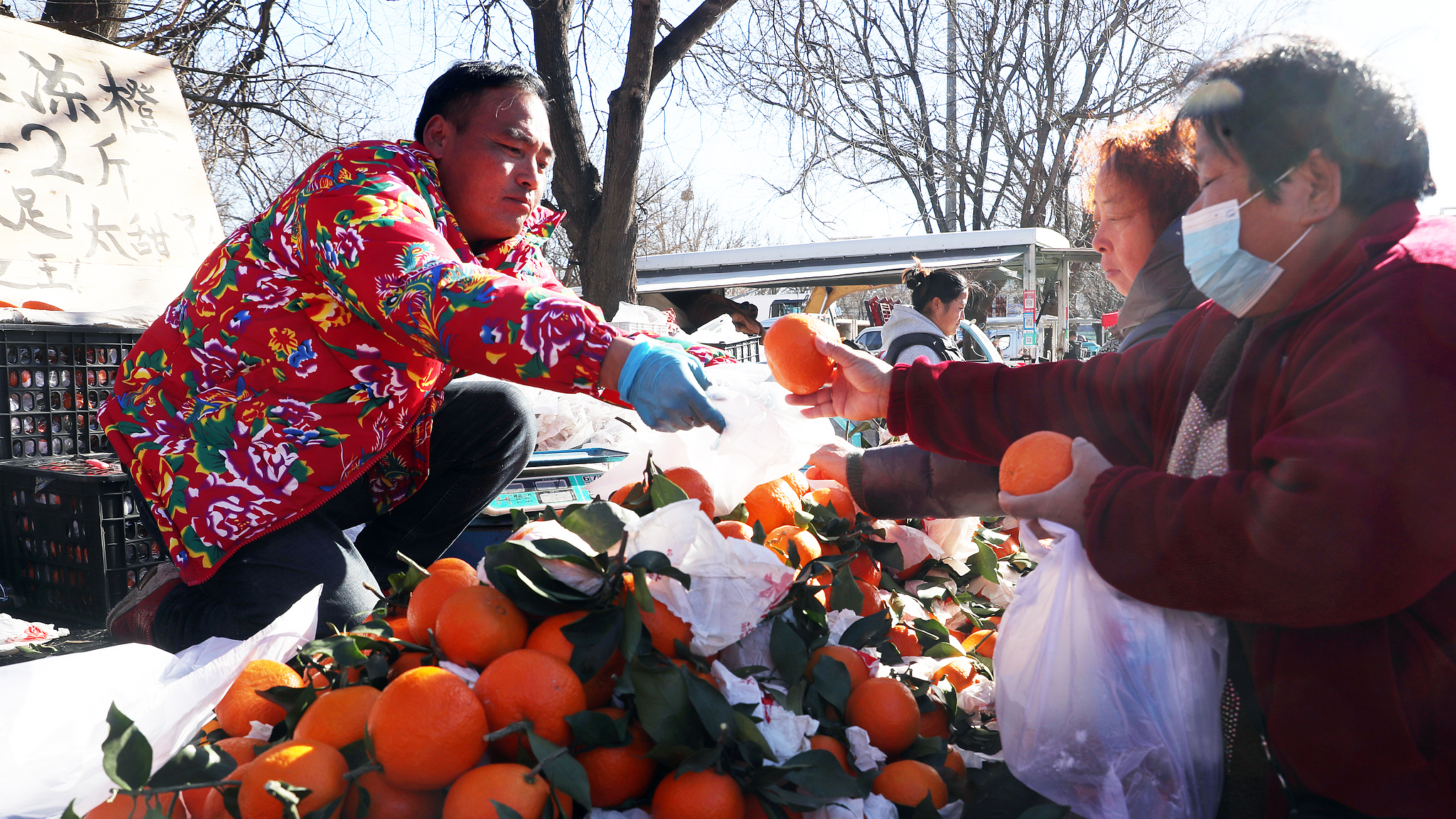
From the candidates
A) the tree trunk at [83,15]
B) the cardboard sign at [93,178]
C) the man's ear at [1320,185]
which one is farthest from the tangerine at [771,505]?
the tree trunk at [83,15]

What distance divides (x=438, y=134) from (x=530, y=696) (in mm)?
1467

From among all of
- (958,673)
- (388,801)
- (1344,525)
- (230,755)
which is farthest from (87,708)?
(1344,525)

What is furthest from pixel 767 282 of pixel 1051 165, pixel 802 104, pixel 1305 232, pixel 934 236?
pixel 1305 232

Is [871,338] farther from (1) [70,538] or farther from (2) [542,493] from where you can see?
(1) [70,538]

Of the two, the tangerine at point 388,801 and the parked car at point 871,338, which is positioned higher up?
the parked car at point 871,338

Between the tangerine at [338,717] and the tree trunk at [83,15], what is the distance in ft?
18.7

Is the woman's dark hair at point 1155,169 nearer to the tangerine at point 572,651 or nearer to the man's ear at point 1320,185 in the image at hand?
the man's ear at point 1320,185

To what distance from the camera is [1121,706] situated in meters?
1.32

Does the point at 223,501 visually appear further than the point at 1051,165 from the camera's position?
No

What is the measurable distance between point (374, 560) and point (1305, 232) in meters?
2.33

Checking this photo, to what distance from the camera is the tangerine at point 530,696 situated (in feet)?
3.91

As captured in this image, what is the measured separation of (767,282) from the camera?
1171 cm

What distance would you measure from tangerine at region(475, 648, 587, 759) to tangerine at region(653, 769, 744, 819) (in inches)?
6.2

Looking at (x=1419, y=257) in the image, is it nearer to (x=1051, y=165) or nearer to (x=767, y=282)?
(x=767, y=282)
